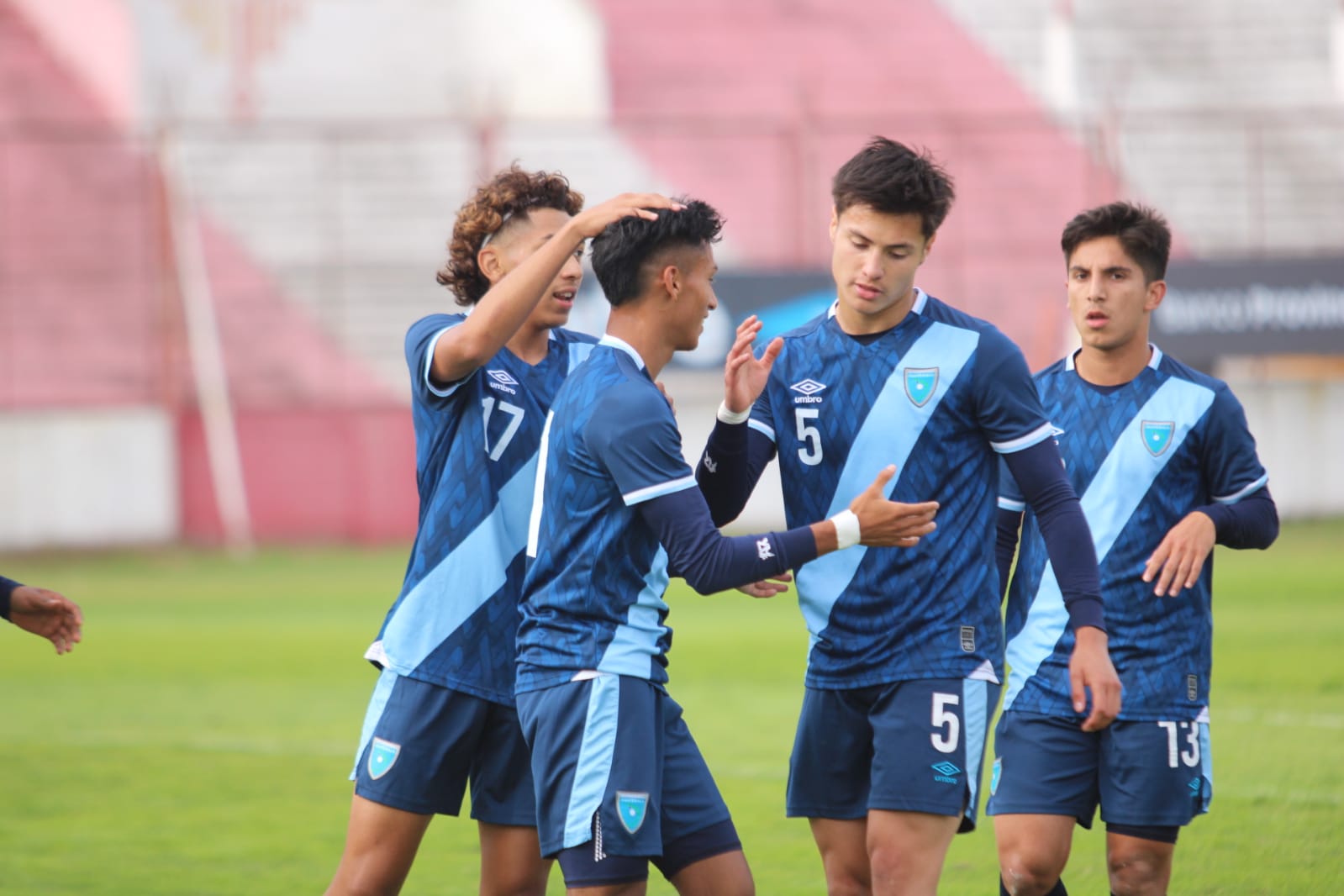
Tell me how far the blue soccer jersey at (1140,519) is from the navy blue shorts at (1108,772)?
5cm

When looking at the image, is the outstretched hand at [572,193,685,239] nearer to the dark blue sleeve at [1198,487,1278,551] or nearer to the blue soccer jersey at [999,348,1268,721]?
the blue soccer jersey at [999,348,1268,721]

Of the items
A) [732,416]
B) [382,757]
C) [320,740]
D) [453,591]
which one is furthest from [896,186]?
[320,740]

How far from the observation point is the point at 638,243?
4055mm

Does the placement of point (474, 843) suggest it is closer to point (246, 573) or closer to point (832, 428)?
point (832, 428)

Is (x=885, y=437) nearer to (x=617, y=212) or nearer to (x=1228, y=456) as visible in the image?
(x=617, y=212)

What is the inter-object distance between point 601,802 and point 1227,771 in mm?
4718

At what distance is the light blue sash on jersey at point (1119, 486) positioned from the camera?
4953mm

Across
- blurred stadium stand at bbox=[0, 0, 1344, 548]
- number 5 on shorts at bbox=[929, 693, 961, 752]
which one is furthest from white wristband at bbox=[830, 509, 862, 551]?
blurred stadium stand at bbox=[0, 0, 1344, 548]

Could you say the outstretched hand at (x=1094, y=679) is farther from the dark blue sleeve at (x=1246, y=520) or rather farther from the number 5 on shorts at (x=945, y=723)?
the dark blue sleeve at (x=1246, y=520)

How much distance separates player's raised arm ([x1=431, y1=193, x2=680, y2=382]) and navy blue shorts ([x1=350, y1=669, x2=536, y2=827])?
2.88ft

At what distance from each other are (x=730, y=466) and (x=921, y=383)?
1.76 feet

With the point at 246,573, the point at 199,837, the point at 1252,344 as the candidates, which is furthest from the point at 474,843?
the point at 1252,344

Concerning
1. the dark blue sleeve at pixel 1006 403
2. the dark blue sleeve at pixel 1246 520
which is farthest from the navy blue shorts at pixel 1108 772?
the dark blue sleeve at pixel 1006 403

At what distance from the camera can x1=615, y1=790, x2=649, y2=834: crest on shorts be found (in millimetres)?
3918
